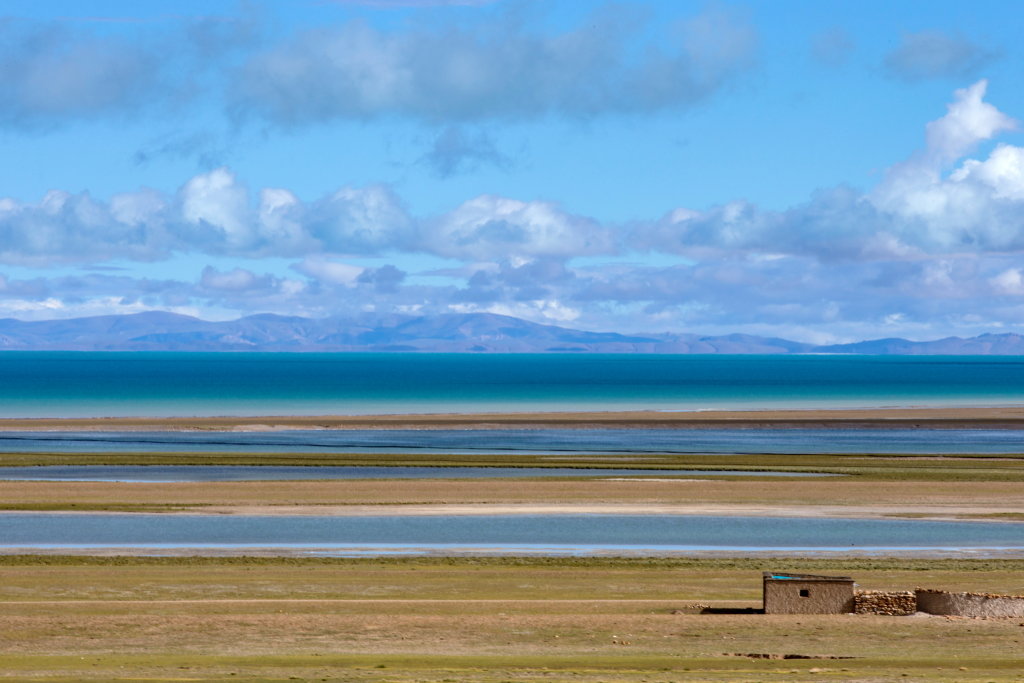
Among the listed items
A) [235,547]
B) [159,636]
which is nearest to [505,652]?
[159,636]

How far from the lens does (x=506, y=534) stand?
135 feet

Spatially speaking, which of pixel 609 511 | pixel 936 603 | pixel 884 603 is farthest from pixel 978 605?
pixel 609 511

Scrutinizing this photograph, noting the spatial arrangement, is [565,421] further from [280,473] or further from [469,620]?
[469,620]

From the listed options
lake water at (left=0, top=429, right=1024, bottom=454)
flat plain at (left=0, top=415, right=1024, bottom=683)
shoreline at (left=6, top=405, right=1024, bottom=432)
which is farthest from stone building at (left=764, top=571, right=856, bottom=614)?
shoreline at (left=6, top=405, right=1024, bottom=432)

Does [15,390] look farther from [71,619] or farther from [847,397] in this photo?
[71,619]

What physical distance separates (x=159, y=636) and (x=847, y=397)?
478ft

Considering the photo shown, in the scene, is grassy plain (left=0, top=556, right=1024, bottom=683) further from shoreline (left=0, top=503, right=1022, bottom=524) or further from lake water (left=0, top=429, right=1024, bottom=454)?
lake water (left=0, top=429, right=1024, bottom=454)

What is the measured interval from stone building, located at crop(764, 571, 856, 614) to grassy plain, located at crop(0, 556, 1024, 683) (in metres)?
0.42

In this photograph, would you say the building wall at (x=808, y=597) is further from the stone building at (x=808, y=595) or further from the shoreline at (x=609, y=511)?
the shoreline at (x=609, y=511)

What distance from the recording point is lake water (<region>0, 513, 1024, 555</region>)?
1505 inches

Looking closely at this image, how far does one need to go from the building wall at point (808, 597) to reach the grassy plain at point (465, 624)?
41 cm

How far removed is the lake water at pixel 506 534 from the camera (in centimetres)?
3822

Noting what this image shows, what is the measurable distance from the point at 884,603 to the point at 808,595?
1.44 meters

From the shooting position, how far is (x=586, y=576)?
32.6 meters
